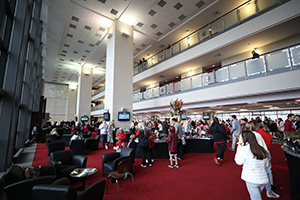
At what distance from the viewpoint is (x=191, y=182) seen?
12.9ft

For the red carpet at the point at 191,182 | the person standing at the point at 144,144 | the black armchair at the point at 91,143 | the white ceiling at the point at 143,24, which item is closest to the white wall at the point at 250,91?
the white ceiling at the point at 143,24

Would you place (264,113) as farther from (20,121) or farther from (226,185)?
(20,121)

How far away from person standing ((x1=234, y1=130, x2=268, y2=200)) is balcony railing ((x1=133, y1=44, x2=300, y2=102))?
6851 millimetres

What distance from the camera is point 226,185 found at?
3719 mm

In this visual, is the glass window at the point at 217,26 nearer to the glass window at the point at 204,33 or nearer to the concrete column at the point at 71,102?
the glass window at the point at 204,33

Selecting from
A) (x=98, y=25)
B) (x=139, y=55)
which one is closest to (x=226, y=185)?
(x=98, y=25)

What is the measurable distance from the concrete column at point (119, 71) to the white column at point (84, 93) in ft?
30.1

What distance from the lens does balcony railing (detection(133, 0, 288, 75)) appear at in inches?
317

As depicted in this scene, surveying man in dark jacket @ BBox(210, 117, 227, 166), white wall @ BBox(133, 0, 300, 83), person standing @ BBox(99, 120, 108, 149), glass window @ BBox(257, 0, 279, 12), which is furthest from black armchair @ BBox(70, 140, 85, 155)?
glass window @ BBox(257, 0, 279, 12)

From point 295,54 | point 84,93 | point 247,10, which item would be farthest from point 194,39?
point 84,93

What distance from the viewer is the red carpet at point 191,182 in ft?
10.7

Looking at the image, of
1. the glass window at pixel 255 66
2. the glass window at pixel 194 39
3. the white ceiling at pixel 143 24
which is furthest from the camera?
the glass window at pixel 194 39

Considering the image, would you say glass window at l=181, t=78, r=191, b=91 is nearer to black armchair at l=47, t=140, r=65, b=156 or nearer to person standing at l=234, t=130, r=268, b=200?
black armchair at l=47, t=140, r=65, b=156

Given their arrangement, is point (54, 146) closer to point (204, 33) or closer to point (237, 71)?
point (237, 71)
